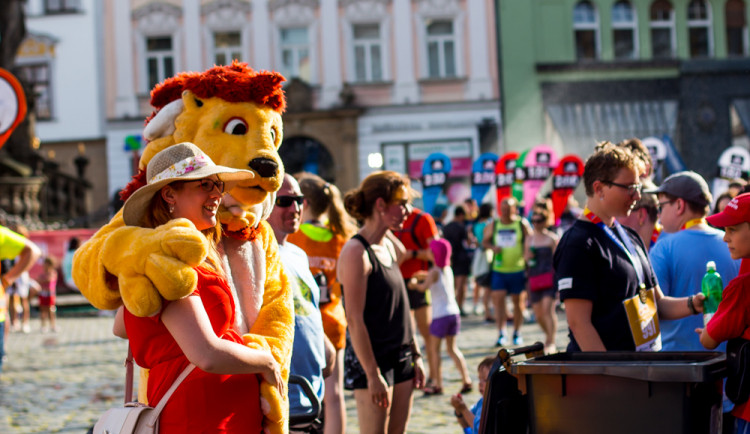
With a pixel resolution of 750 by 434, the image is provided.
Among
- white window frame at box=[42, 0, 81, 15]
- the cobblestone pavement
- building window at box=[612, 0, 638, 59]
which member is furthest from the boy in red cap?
white window frame at box=[42, 0, 81, 15]

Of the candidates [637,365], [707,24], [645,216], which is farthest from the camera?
[707,24]

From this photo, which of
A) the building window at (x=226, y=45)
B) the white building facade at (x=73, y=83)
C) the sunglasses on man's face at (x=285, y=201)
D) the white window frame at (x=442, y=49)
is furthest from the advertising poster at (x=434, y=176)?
the white building facade at (x=73, y=83)

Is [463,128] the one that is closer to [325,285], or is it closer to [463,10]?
[463,10]

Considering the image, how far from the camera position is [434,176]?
18.7 metres

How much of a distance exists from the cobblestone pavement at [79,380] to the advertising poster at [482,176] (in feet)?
13.2

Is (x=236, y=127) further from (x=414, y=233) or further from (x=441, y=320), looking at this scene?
(x=441, y=320)

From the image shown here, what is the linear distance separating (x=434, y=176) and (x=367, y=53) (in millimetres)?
13055

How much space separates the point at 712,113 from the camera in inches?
1231

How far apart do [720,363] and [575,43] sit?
93.2 feet

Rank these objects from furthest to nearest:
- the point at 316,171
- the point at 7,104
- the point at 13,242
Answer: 1. the point at 316,171
2. the point at 7,104
3. the point at 13,242

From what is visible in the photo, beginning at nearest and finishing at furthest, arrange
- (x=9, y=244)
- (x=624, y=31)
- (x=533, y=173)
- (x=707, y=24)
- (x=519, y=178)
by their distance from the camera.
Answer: (x=9, y=244), (x=533, y=173), (x=519, y=178), (x=624, y=31), (x=707, y=24)

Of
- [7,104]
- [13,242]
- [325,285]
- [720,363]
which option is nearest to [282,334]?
[720,363]

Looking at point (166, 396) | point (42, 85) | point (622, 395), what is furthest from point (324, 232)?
point (42, 85)

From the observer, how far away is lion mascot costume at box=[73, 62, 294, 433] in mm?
2947
